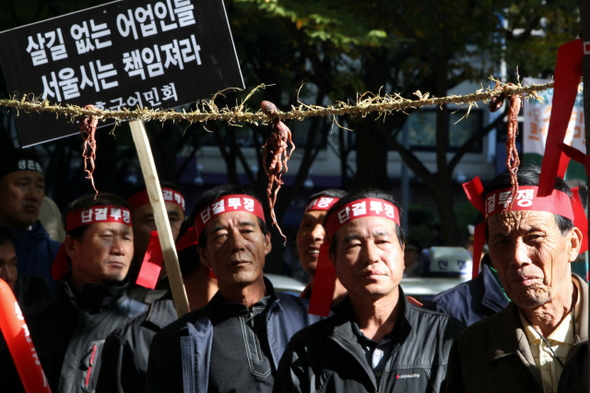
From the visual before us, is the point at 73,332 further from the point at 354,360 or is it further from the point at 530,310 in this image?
the point at 530,310

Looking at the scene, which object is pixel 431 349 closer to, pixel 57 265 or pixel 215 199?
pixel 215 199

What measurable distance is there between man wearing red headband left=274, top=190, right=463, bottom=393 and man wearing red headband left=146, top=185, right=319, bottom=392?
1.07 feet

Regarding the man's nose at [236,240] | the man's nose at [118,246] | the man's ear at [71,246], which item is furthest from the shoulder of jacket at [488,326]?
the man's ear at [71,246]

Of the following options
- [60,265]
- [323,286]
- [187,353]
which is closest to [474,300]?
[323,286]

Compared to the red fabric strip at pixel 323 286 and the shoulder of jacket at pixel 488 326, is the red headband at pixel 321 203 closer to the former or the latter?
the red fabric strip at pixel 323 286

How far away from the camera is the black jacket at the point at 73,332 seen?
333 centimetres

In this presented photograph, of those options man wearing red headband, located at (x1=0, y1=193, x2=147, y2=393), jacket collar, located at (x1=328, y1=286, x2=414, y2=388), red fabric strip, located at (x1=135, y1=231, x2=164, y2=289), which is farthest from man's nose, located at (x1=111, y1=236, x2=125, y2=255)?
jacket collar, located at (x1=328, y1=286, x2=414, y2=388)

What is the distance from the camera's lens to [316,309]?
10.1 feet

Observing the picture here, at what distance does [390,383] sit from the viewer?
259 centimetres

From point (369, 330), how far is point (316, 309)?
369mm

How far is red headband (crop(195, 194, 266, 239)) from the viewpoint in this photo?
332cm

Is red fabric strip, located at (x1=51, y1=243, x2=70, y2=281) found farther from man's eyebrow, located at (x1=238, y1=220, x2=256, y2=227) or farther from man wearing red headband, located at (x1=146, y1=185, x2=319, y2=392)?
man's eyebrow, located at (x1=238, y1=220, x2=256, y2=227)

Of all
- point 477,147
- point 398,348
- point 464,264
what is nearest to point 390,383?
point 398,348

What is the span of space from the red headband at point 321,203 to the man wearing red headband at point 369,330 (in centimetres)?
86
